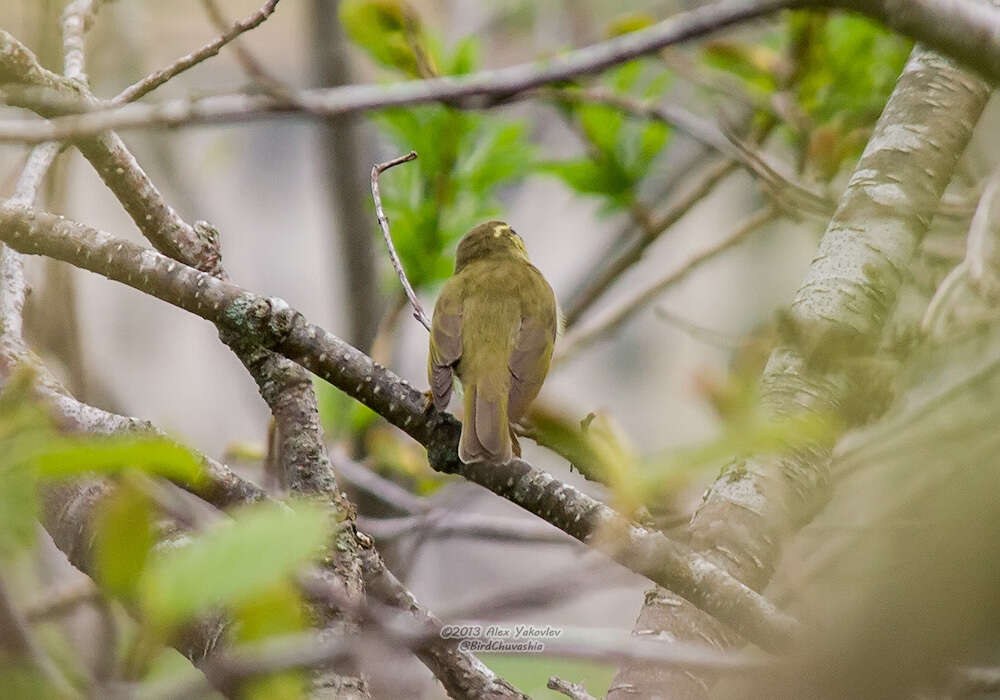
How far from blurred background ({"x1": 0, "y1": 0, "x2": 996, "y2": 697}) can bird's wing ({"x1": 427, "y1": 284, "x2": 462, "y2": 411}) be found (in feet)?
0.74

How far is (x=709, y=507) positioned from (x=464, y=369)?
0.76 metres

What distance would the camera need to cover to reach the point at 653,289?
2.95m

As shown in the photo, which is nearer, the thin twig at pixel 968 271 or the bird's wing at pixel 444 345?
the thin twig at pixel 968 271

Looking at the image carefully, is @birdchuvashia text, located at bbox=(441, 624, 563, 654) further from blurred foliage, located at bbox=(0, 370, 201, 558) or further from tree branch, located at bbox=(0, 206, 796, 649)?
blurred foliage, located at bbox=(0, 370, 201, 558)

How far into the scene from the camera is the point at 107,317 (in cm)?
683

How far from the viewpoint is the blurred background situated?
2564 mm

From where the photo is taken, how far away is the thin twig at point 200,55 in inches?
49.6

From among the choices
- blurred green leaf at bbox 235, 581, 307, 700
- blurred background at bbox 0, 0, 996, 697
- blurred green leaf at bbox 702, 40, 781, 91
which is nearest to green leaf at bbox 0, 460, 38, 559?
blurred green leaf at bbox 235, 581, 307, 700

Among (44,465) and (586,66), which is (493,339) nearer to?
(586,66)

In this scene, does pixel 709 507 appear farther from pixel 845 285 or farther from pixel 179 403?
pixel 179 403

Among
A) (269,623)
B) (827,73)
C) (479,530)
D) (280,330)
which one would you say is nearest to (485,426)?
(280,330)

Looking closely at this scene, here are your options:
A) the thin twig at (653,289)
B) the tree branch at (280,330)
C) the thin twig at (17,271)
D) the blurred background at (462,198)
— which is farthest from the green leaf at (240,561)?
the thin twig at (653,289)

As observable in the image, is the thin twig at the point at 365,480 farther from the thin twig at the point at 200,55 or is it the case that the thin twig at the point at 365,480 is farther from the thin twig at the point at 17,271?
the thin twig at the point at 200,55

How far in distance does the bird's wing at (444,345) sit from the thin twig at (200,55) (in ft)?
2.50
